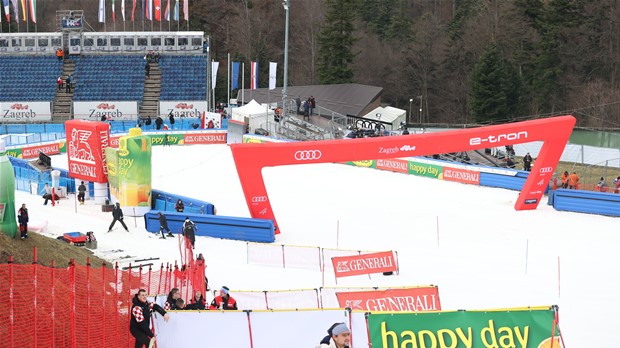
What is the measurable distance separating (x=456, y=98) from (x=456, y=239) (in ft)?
158

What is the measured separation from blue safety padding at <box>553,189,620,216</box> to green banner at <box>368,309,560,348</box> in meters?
19.9

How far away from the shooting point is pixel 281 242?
1053 inches

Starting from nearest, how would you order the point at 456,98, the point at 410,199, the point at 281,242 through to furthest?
the point at 281,242
the point at 410,199
the point at 456,98

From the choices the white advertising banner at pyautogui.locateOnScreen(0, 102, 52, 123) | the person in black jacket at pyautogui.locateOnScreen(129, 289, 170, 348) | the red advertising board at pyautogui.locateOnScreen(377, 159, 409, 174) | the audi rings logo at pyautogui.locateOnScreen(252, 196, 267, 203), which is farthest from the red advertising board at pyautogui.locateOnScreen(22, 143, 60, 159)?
the person in black jacket at pyautogui.locateOnScreen(129, 289, 170, 348)

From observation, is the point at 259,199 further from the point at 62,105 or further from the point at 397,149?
the point at 62,105

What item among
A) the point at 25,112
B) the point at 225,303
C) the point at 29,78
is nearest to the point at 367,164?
the point at 225,303

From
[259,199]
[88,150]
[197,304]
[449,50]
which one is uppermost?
[449,50]

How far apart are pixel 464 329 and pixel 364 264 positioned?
10175 mm

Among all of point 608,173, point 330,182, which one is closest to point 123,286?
point 330,182

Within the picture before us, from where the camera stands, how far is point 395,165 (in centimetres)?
4078

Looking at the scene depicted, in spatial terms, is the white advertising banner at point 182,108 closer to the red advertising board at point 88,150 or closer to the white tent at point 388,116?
the white tent at point 388,116

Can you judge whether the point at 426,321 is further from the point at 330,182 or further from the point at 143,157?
the point at 330,182

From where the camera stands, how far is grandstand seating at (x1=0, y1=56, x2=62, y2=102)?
6034 centimetres

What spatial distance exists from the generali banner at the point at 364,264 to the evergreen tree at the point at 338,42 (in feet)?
169
